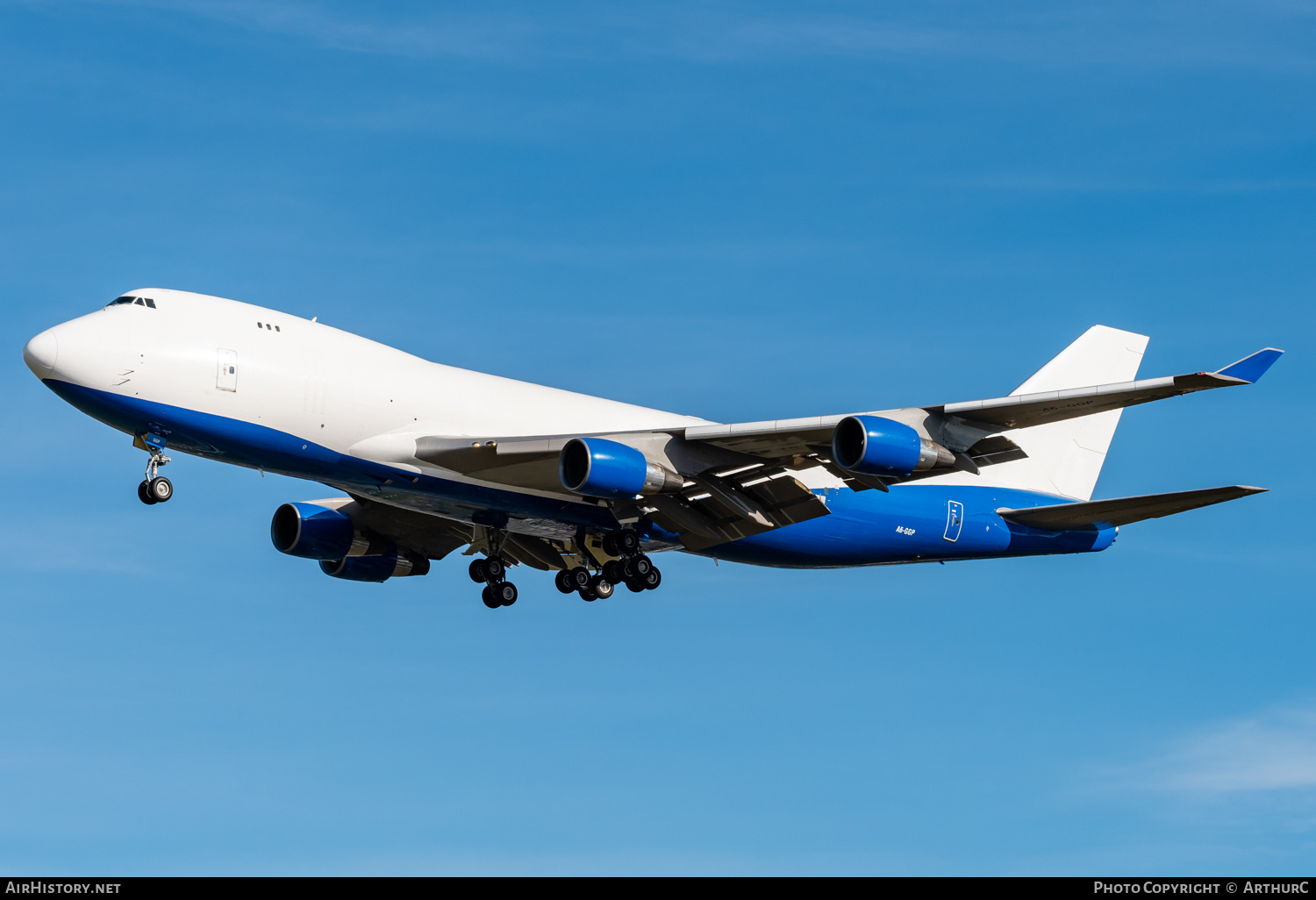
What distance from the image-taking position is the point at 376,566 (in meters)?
38.9

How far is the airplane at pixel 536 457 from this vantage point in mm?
29547

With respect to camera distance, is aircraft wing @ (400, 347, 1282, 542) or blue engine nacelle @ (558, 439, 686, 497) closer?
aircraft wing @ (400, 347, 1282, 542)

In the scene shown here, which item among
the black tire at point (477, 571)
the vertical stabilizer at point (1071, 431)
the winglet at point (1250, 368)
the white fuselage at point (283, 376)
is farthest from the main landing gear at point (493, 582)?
the winglet at point (1250, 368)

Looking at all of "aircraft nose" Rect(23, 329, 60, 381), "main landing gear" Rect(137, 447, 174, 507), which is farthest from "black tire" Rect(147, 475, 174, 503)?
"aircraft nose" Rect(23, 329, 60, 381)

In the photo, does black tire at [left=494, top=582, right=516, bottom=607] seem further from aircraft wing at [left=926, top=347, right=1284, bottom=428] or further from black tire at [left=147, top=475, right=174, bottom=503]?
aircraft wing at [left=926, top=347, right=1284, bottom=428]

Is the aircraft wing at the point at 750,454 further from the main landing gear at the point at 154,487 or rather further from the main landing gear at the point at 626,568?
the main landing gear at the point at 154,487

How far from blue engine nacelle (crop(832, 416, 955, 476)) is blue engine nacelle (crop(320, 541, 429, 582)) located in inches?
547

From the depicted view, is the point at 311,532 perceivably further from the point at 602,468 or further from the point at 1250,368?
the point at 1250,368

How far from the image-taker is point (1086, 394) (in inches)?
1121

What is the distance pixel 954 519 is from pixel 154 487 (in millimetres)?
20356

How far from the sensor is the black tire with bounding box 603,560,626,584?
34281 millimetres

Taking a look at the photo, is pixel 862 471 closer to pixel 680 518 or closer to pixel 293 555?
pixel 680 518

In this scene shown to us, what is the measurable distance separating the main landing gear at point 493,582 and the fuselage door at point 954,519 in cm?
1163
